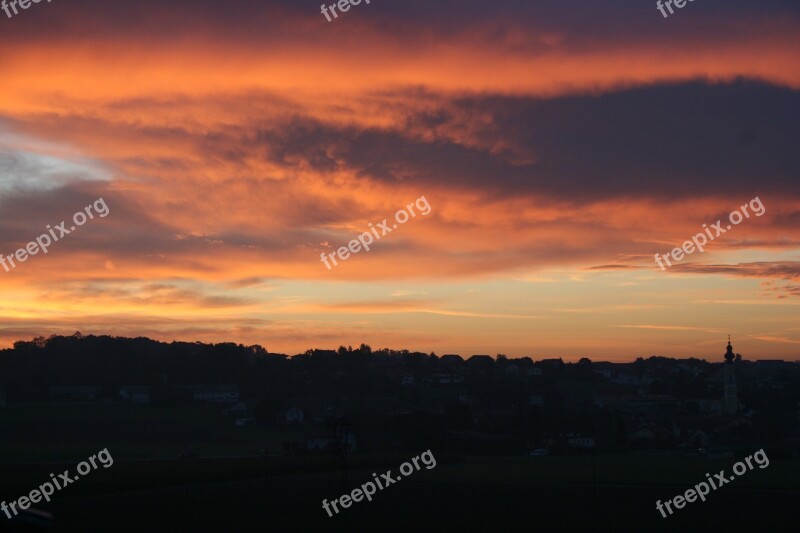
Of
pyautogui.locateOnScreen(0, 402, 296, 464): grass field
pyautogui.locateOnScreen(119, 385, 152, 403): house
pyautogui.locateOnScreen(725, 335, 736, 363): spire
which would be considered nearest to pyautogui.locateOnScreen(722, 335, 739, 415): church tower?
pyautogui.locateOnScreen(725, 335, 736, 363): spire

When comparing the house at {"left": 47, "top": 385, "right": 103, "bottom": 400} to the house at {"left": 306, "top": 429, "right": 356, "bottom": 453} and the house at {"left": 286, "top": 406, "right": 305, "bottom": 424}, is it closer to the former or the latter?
the house at {"left": 286, "top": 406, "right": 305, "bottom": 424}

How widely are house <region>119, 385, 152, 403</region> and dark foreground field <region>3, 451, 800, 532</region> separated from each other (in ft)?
221

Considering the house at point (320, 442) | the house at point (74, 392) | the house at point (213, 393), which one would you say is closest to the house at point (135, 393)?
the house at point (74, 392)

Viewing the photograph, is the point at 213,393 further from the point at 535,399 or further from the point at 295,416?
the point at 535,399

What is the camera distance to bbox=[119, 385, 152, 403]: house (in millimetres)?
140125

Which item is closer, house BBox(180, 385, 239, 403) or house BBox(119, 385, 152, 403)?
house BBox(119, 385, 152, 403)

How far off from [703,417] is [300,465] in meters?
79.1

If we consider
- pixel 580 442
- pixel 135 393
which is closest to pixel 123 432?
pixel 135 393

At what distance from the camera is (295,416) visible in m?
126

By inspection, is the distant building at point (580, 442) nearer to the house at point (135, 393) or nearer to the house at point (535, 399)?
the house at point (535, 399)

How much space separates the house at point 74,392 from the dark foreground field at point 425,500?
69.5 metres

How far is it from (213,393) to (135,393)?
1074 centimetres

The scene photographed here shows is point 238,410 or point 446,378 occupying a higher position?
point 446,378

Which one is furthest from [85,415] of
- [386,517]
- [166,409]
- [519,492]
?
[386,517]
